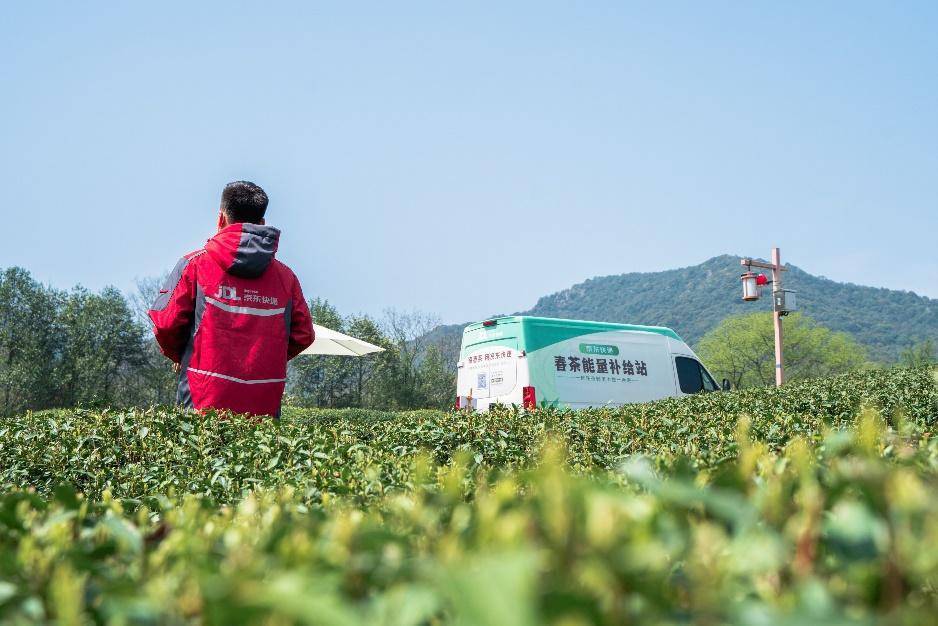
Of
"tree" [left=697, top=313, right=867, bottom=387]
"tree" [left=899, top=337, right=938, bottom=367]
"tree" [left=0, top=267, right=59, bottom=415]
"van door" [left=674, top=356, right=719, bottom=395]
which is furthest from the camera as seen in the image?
"tree" [left=697, top=313, right=867, bottom=387]

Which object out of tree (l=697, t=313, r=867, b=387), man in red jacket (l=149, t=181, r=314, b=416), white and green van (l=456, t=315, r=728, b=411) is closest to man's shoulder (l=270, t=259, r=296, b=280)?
man in red jacket (l=149, t=181, r=314, b=416)

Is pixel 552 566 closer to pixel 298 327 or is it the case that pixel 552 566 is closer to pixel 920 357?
pixel 298 327

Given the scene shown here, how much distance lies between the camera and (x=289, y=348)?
5.77m

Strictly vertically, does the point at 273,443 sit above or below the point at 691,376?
below

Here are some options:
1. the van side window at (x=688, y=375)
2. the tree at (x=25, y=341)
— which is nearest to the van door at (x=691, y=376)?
the van side window at (x=688, y=375)

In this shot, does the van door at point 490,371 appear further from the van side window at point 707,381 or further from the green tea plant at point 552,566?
the green tea plant at point 552,566

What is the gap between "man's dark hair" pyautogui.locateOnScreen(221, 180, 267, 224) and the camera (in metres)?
5.59

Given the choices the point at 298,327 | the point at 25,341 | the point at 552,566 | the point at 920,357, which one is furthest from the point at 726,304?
the point at 552,566

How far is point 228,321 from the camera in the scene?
538 cm

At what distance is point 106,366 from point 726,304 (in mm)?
108261

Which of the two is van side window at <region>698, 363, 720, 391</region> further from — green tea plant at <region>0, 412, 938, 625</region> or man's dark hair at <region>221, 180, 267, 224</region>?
green tea plant at <region>0, 412, 938, 625</region>

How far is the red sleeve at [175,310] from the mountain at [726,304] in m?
91.2

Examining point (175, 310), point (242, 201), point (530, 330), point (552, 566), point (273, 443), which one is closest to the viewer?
point (552, 566)

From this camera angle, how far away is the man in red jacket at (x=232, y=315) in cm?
533
